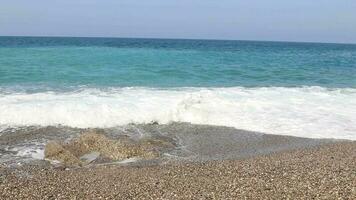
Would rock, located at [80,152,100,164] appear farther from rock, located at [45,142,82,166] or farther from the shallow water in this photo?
the shallow water

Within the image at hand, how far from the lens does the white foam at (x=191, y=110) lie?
12.8 m

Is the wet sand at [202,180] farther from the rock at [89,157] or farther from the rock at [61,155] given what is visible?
the rock at [89,157]

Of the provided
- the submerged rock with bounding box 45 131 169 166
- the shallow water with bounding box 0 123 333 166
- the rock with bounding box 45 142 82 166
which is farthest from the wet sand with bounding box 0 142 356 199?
the shallow water with bounding box 0 123 333 166

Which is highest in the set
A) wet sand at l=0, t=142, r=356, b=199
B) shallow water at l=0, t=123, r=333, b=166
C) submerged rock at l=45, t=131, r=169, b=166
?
wet sand at l=0, t=142, r=356, b=199

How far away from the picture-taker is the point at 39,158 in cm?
950

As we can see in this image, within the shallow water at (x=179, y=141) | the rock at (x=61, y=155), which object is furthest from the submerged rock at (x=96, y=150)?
the shallow water at (x=179, y=141)

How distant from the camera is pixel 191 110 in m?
14.4

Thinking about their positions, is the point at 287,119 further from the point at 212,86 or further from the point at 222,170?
the point at 212,86

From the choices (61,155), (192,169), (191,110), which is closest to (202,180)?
(192,169)

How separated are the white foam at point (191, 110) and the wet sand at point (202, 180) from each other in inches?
146

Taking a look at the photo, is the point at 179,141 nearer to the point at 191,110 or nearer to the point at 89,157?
the point at 89,157

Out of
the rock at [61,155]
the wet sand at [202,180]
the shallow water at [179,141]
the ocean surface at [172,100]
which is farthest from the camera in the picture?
the ocean surface at [172,100]

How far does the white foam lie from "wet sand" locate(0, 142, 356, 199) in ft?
12.2

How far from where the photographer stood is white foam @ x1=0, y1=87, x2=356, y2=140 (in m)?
12.8
